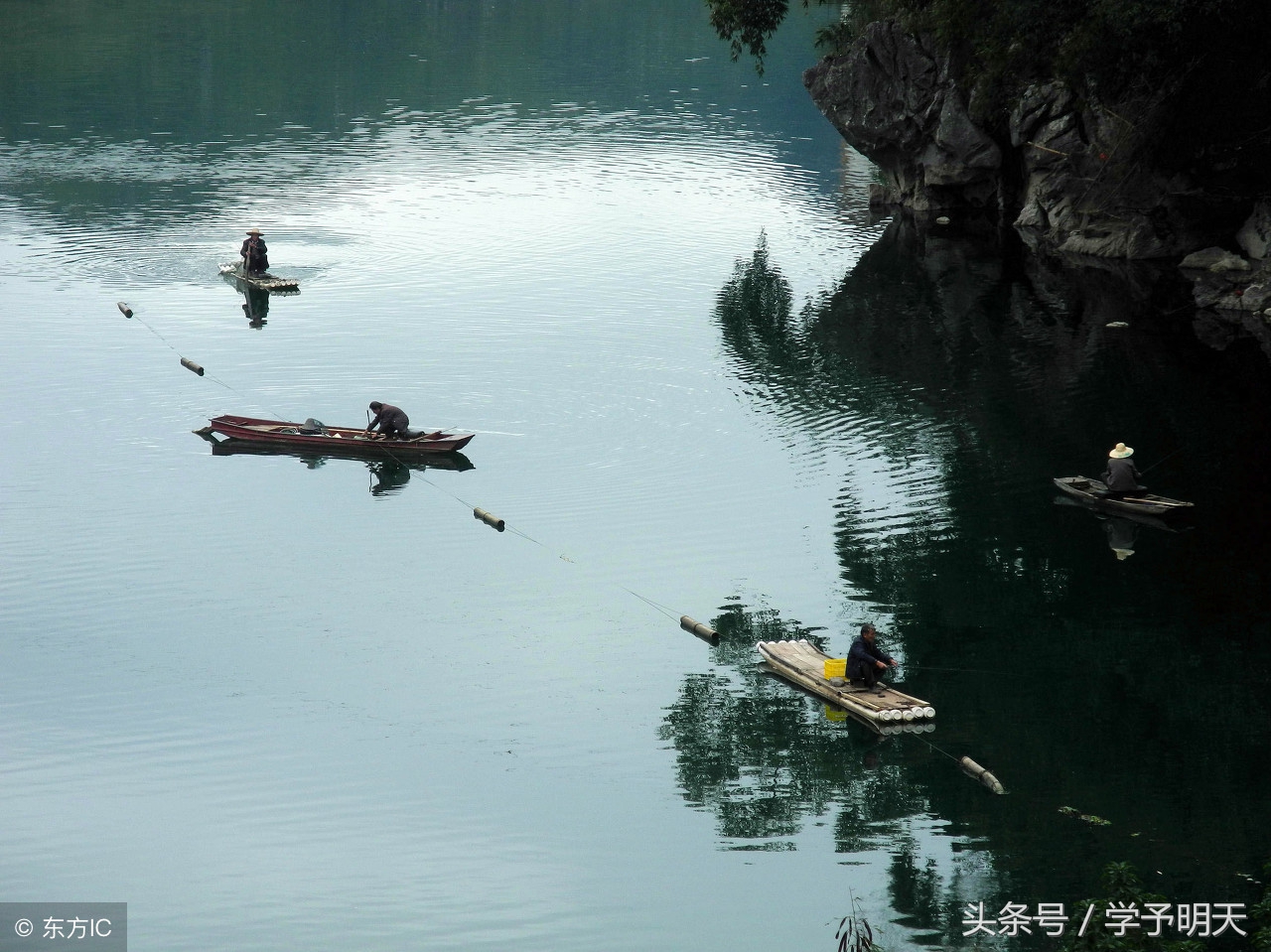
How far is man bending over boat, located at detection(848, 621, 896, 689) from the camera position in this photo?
22.0m

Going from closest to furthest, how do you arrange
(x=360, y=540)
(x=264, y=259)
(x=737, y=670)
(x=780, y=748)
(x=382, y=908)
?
1. (x=382, y=908)
2. (x=780, y=748)
3. (x=737, y=670)
4. (x=360, y=540)
5. (x=264, y=259)

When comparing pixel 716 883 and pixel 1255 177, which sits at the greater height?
pixel 1255 177

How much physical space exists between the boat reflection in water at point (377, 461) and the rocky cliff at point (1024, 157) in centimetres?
2663

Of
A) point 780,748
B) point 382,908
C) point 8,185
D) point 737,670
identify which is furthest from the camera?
point 8,185

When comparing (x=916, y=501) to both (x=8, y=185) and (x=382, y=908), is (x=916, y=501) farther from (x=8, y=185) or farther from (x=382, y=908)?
(x=8, y=185)

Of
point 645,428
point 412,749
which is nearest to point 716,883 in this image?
point 412,749

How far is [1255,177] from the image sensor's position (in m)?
49.5

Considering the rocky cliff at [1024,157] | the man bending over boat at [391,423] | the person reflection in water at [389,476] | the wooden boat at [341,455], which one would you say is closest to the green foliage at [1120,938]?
the person reflection in water at [389,476]

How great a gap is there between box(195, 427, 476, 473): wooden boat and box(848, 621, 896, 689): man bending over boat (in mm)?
13814

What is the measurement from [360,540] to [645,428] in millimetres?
9131

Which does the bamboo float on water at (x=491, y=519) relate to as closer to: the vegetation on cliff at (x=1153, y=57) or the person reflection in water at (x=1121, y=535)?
the person reflection in water at (x=1121, y=535)

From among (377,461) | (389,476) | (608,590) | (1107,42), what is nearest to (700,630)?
(608,590)

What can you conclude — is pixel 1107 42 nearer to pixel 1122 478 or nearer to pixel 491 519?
pixel 1122 478

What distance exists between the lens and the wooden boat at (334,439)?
3366cm
